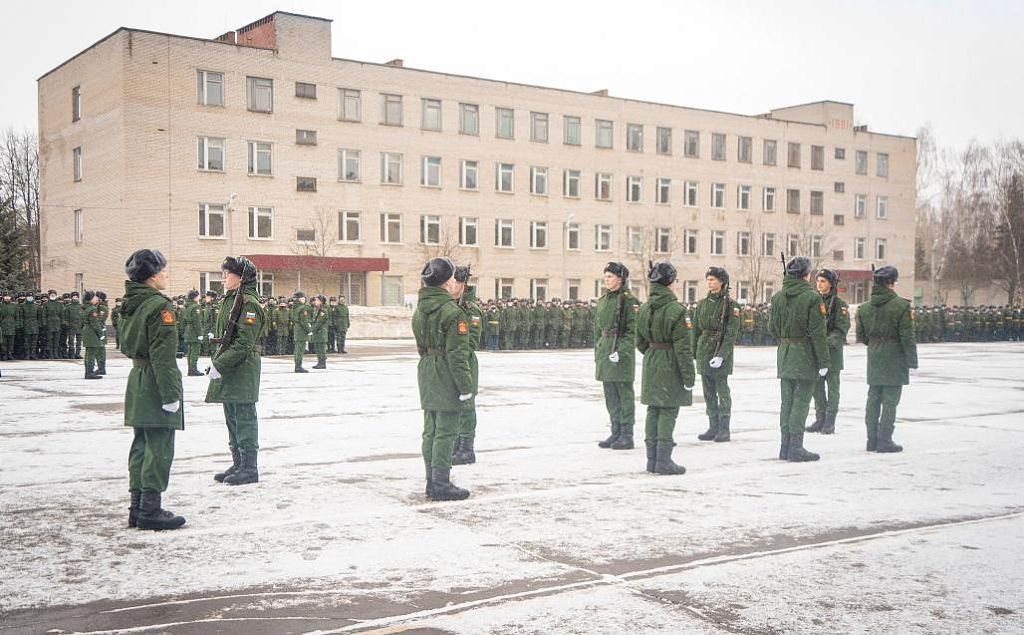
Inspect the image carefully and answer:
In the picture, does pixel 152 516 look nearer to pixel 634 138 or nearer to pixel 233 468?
pixel 233 468

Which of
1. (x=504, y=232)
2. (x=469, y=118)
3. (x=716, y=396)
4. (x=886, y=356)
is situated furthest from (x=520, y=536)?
(x=504, y=232)

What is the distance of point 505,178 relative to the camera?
5706 cm

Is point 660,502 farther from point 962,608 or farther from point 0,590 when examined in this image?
point 0,590

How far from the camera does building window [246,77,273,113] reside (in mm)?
48156

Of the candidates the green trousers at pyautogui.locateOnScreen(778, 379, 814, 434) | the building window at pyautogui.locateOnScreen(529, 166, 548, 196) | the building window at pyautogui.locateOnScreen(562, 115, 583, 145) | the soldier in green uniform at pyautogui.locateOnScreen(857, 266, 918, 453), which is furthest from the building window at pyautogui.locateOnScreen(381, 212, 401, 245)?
the green trousers at pyautogui.locateOnScreen(778, 379, 814, 434)

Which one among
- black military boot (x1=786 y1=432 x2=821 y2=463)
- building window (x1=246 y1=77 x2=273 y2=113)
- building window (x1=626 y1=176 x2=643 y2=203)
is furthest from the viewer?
building window (x1=626 y1=176 x2=643 y2=203)

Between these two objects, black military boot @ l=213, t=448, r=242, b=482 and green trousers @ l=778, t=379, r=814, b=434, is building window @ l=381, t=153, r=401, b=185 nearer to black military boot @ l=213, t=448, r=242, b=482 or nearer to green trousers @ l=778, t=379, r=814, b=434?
green trousers @ l=778, t=379, r=814, b=434

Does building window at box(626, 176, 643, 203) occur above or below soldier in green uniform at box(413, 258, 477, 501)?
above

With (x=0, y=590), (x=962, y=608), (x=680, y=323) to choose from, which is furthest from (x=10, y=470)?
(x=962, y=608)

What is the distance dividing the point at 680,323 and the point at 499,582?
4371 mm

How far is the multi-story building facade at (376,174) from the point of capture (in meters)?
46.2

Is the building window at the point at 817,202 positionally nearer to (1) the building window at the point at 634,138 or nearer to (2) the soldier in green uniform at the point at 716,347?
(1) the building window at the point at 634,138

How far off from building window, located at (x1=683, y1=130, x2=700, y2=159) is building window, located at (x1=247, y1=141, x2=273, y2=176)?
27343 millimetres

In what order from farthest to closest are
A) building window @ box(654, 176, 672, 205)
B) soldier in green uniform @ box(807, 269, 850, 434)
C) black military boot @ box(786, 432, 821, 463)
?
building window @ box(654, 176, 672, 205)
soldier in green uniform @ box(807, 269, 850, 434)
black military boot @ box(786, 432, 821, 463)
